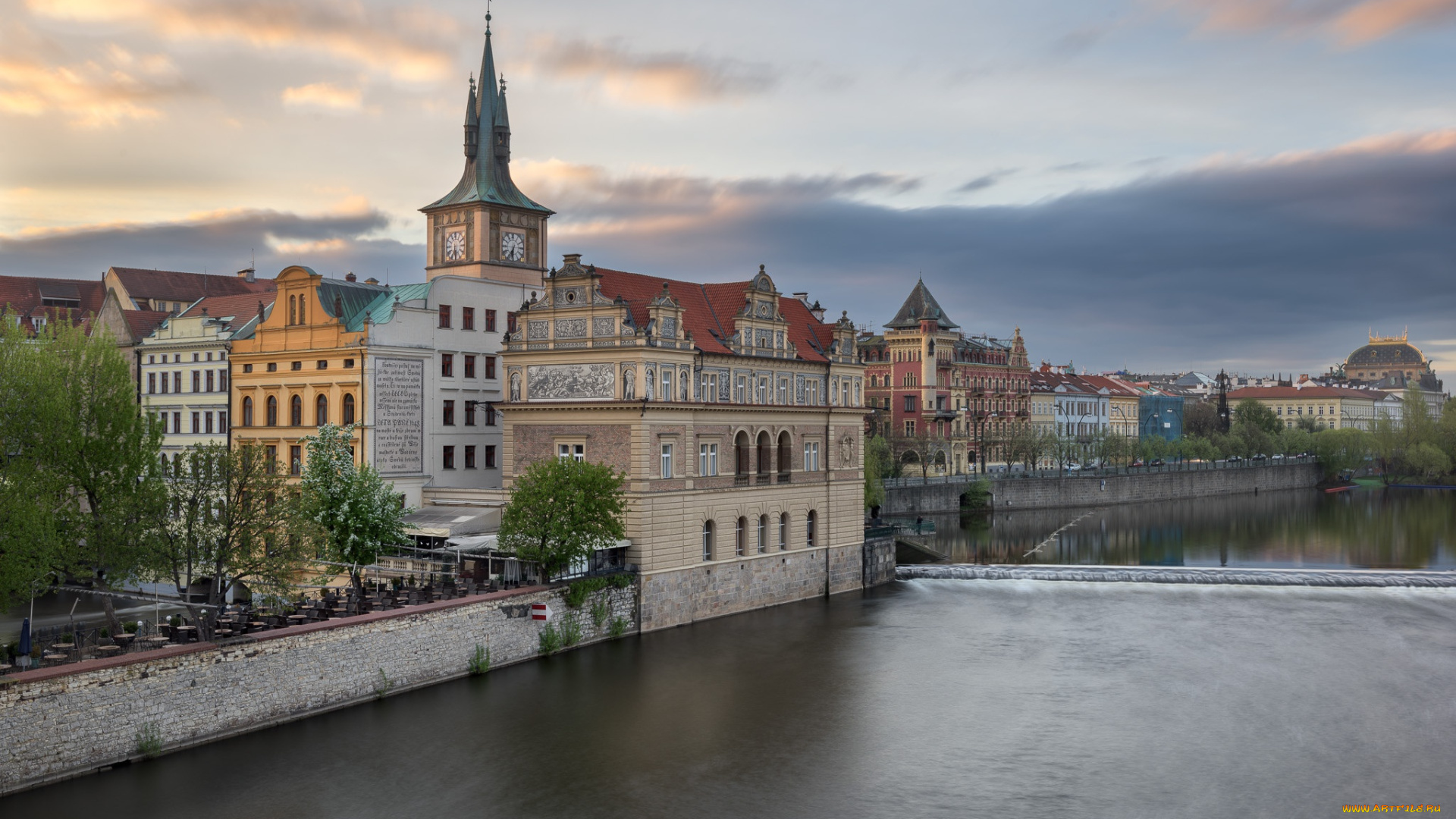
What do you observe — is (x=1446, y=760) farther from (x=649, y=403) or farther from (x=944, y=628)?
(x=649, y=403)

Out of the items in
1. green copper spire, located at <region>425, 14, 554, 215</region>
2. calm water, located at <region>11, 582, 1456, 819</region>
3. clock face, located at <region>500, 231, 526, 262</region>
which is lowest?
calm water, located at <region>11, 582, 1456, 819</region>

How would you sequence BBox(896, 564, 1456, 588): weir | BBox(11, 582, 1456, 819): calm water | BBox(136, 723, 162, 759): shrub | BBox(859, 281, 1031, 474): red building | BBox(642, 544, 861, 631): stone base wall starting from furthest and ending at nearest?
BBox(859, 281, 1031, 474): red building → BBox(896, 564, 1456, 588): weir → BBox(642, 544, 861, 631): stone base wall → BBox(136, 723, 162, 759): shrub → BBox(11, 582, 1456, 819): calm water

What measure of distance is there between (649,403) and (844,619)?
1316cm

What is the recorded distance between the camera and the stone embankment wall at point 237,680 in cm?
2970

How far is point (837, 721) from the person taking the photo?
126 feet

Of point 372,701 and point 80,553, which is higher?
point 80,553

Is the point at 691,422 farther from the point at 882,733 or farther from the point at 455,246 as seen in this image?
the point at 455,246

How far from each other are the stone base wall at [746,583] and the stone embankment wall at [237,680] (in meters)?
5.76

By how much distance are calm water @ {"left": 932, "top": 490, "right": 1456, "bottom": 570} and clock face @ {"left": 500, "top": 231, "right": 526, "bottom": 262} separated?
104ft

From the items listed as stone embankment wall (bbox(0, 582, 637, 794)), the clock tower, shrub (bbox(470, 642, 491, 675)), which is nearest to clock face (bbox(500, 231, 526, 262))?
the clock tower

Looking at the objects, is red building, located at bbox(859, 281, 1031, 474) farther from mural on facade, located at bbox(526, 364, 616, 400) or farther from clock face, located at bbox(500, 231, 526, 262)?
mural on facade, located at bbox(526, 364, 616, 400)

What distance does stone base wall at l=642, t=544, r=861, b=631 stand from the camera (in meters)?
50.2

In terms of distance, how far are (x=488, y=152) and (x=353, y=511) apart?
24568 mm

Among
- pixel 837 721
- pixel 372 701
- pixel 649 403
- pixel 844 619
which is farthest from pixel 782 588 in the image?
pixel 372 701
